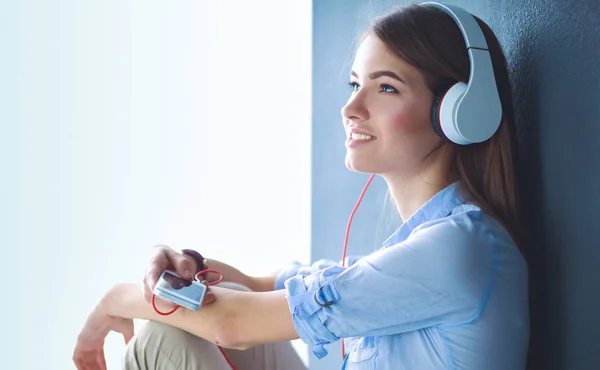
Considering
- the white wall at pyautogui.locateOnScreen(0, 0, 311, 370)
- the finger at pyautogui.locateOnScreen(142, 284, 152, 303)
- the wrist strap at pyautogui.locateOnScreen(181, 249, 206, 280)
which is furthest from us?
the white wall at pyautogui.locateOnScreen(0, 0, 311, 370)

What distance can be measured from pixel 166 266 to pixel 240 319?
24cm

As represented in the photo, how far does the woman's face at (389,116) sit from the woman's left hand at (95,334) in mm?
665

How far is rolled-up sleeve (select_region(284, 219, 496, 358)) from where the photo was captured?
98cm

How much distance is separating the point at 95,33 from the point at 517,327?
232 cm

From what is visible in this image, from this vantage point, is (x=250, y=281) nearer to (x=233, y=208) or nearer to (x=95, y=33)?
(x=233, y=208)

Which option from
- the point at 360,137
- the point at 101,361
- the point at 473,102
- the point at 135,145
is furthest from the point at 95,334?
the point at 135,145

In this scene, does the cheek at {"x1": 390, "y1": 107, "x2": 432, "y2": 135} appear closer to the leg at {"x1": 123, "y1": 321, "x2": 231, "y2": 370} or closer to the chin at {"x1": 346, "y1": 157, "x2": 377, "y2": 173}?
the chin at {"x1": 346, "y1": 157, "x2": 377, "y2": 173}

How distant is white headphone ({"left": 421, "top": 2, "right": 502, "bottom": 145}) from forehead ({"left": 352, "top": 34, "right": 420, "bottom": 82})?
0.09 metres

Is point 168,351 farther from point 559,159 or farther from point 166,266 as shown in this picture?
point 559,159

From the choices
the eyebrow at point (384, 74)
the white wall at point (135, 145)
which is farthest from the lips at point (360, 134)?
the white wall at point (135, 145)

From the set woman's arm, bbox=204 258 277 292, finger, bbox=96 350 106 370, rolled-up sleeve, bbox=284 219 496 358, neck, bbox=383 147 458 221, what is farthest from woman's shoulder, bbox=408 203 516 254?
finger, bbox=96 350 106 370

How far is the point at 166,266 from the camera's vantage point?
1279 mm

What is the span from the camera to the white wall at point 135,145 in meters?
2.76

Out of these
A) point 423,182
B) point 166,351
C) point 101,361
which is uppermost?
point 423,182
